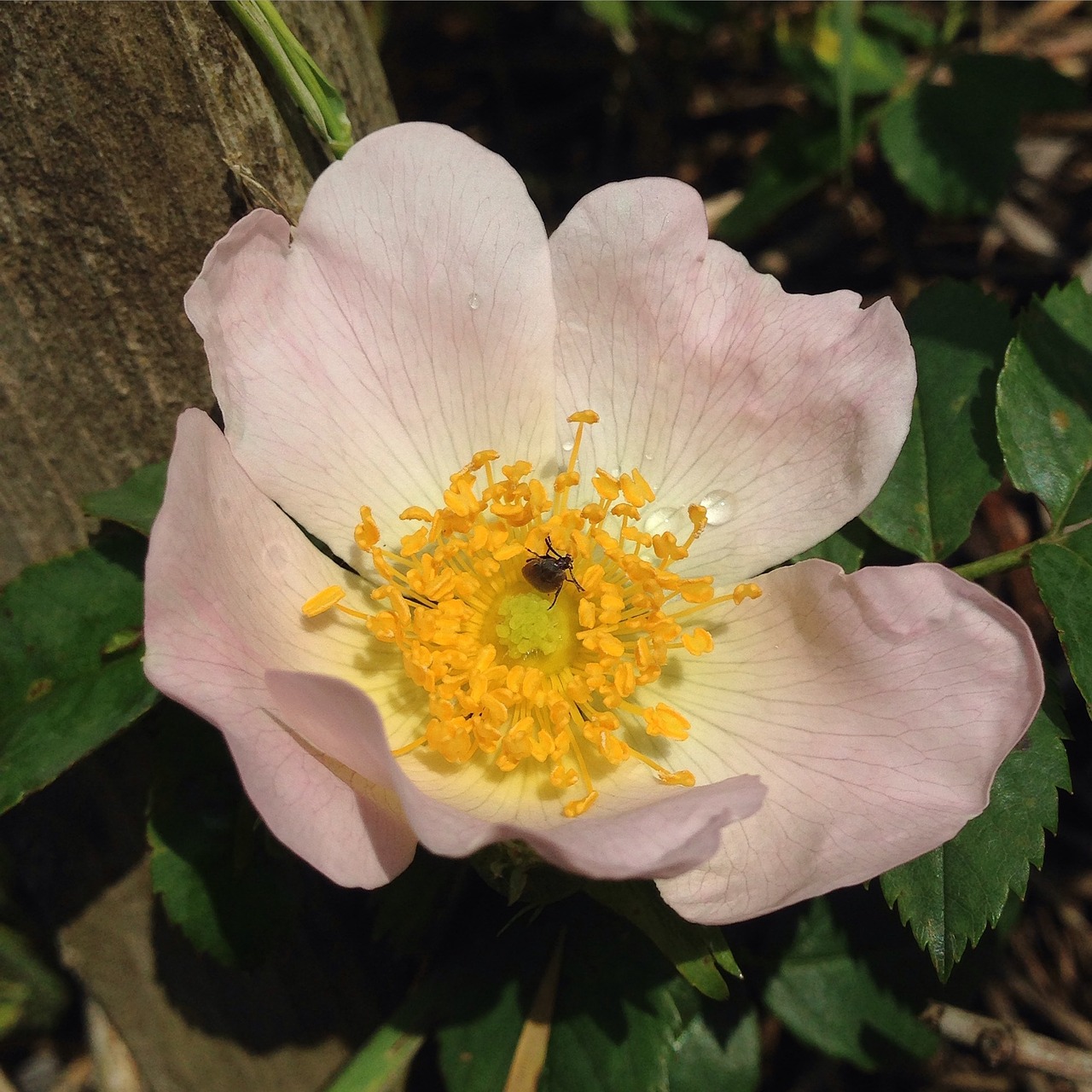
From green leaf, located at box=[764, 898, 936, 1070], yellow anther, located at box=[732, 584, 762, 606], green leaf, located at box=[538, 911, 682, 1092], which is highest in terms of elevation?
yellow anther, located at box=[732, 584, 762, 606]

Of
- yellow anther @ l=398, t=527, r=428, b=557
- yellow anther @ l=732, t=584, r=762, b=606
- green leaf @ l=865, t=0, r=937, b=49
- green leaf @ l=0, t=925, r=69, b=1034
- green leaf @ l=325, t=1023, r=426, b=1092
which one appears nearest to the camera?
yellow anther @ l=732, t=584, r=762, b=606

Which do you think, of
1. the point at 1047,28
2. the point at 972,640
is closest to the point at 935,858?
the point at 972,640

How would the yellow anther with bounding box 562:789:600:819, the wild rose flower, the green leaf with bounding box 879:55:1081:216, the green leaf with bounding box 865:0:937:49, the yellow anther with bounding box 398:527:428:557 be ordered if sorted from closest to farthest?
1. the wild rose flower
2. the yellow anther with bounding box 562:789:600:819
3. the yellow anther with bounding box 398:527:428:557
4. the green leaf with bounding box 879:55:1081:216
5. the green leaf with bounding box 865:0:937:49

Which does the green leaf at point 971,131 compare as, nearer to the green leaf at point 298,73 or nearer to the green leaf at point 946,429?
the green leaf at point 946,429

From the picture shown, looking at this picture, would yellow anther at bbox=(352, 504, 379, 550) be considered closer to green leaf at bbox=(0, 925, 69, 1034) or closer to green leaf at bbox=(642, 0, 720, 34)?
green leaf at bbox=(0, 925, 69, 1034)

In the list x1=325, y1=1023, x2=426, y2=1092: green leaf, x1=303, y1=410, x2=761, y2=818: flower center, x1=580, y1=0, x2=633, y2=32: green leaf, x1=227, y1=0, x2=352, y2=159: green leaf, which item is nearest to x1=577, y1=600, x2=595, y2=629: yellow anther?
x1=303, y1=410, x2=761, y2=818: flower center

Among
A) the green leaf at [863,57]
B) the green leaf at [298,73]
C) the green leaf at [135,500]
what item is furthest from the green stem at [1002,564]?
the green leaf at [863,57]

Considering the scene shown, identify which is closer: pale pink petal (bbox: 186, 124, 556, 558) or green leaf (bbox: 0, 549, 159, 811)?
pale pink petal (bbox: 186, 124, 556, 558)
